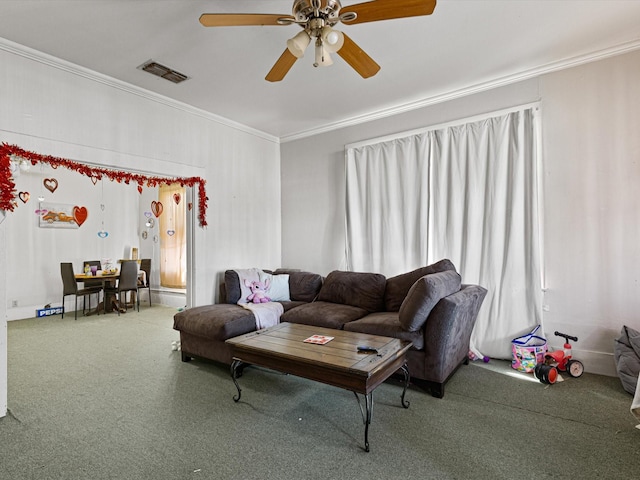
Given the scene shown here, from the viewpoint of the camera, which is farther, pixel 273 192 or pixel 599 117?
pixel 273 192

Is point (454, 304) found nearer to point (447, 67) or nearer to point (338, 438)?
point (338, 438)

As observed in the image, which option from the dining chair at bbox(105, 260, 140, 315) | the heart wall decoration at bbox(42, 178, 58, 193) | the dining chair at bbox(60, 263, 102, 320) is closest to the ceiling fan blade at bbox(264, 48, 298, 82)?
the heart wall decoration at bbox(42, 178, 58, 193)

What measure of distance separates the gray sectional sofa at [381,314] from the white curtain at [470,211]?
37 cm

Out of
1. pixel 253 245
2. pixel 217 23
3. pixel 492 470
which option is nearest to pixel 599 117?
pixel 492 470

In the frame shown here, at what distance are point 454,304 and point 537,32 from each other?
2.29m

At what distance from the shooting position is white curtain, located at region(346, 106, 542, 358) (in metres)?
3.36

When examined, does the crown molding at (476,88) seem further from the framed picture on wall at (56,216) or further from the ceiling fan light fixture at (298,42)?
the framed picture on wall at (56,216)

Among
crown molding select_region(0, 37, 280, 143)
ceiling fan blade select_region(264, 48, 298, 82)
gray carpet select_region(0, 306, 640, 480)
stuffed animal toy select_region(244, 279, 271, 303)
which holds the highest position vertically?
crown molding select_region(0, 37, 280, 143)

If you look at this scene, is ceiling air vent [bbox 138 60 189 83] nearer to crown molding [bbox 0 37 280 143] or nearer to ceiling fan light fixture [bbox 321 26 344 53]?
crown molding [bbox 0 37 280 143]

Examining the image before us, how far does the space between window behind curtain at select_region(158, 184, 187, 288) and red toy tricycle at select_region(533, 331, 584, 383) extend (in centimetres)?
601

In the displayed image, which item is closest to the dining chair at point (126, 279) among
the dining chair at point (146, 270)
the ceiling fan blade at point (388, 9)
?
the dining chair at point (146, 270)

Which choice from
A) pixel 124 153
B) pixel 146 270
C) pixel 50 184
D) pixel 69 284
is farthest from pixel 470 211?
pixel 69 284

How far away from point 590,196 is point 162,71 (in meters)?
4.15

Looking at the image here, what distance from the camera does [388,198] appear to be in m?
4.21
